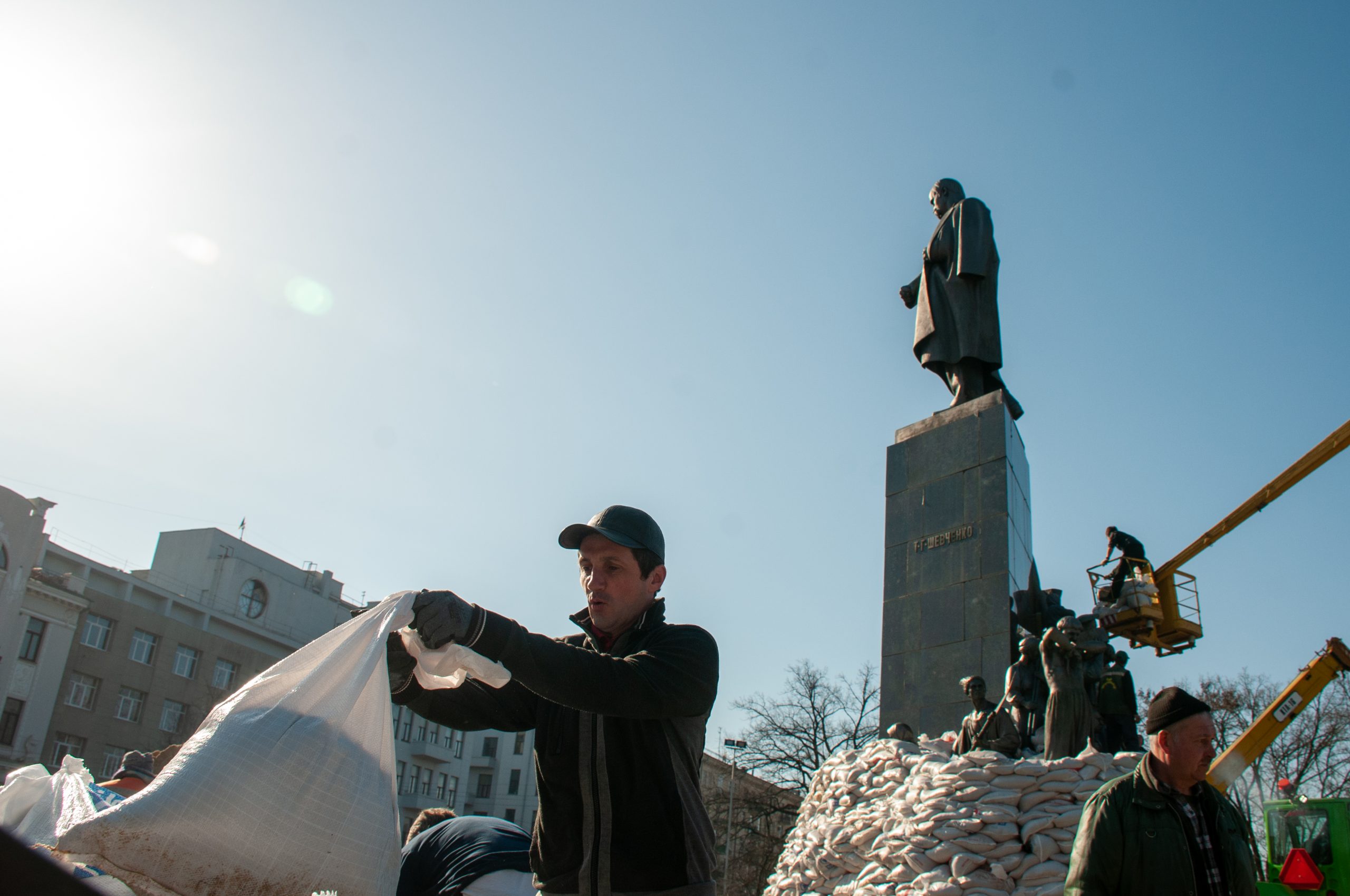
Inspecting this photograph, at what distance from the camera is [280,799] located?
6.47ft

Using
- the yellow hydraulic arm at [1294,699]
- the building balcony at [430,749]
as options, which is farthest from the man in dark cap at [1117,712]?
the building balcony at [430,749]

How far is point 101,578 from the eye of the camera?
39.1 meters

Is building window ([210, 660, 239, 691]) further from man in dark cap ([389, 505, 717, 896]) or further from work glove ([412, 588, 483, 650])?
work glove ([412, 588, 483, 650])

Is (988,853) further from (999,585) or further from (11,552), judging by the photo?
(11,552)

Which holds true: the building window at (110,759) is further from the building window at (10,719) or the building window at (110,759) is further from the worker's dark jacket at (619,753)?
the worker's dark jacket at (619,753)

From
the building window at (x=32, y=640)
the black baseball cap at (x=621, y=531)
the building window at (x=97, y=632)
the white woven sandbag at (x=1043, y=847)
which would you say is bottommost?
the white woven sandbag at (x=1043, y=847)

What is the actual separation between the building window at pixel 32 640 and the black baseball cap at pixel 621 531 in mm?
35909

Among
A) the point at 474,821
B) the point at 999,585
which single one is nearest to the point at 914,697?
the point at 999,585

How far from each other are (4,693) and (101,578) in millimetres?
9119

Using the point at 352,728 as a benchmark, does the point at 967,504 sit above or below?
above

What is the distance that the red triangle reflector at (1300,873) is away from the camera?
1038 cm

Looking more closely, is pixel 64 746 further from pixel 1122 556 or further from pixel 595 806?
pixel 595 806

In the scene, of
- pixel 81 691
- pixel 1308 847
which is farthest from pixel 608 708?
pixel 81 691

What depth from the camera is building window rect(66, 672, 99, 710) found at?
1316 inches
